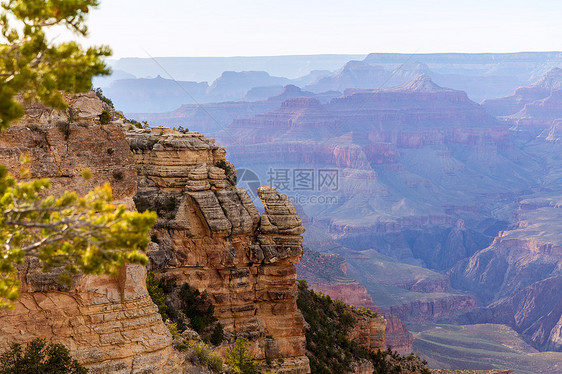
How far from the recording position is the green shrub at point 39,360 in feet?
70.5

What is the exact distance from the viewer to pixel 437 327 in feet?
404

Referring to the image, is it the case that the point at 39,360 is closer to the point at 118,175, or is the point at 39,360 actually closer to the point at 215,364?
the point at 118,175

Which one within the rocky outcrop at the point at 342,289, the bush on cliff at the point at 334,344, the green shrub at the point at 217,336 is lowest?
the rocky outcrop at the point at 342,289

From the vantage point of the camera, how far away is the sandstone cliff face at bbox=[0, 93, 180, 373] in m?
22.7

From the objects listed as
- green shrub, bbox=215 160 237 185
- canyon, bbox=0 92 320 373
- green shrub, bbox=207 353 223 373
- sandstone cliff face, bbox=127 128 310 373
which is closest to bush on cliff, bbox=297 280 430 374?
canyon, bbox=0 92 320 373

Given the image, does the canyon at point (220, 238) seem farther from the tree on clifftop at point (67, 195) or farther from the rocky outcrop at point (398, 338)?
the rocky outcrop at point (398, 338)

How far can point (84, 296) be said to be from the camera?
77.0 ft

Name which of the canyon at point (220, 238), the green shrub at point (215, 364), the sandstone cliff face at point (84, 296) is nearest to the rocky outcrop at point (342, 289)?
the canyon at point (220, 238)

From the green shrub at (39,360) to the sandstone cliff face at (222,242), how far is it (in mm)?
14186

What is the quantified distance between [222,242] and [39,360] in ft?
54.7

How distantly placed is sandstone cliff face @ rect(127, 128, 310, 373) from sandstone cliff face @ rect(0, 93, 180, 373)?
11.6 m

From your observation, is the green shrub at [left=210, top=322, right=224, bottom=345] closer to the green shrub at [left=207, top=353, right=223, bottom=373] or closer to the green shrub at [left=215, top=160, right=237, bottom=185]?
the green shrub at [left=207, top=353, right=223, bottom=373]

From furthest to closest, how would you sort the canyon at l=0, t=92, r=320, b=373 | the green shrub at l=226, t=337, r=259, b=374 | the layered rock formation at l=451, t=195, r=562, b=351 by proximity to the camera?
the layered rock formation at l=451, t=195, r=562, b=351 < the canyon at l=0, t=92, r=320, b=373 < the green shrub at l=226, t=337, r=259, b=374

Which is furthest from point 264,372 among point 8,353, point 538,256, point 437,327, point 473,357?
point 538,256
